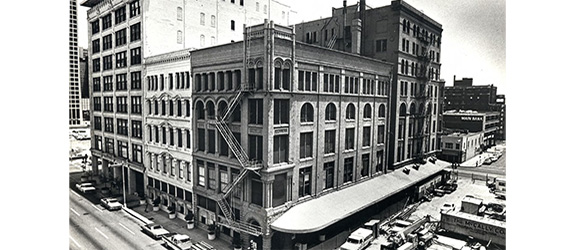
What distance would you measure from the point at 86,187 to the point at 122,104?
3.21 metres

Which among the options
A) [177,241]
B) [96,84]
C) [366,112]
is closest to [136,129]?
[96,84]

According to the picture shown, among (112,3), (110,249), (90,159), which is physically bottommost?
(110,249)

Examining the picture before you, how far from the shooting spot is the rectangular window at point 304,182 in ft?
34.8

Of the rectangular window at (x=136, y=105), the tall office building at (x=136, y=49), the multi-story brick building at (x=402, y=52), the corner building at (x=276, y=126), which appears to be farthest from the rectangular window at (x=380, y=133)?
the rectangular window at (x=136, y=105)

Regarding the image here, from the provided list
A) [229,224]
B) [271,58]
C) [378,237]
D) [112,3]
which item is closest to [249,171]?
[229,224]

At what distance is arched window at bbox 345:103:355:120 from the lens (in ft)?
36.7

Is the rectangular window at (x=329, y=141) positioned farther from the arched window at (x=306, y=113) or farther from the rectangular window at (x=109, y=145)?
the rectangular window at (x=109, y=145)

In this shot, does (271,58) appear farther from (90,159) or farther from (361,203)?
(90,159)

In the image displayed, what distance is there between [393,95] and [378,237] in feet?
14.4

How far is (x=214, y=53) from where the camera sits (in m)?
10.5

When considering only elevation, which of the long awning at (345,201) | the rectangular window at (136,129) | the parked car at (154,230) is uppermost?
the rectangular window at (136,129)

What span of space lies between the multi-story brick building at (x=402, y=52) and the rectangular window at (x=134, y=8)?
5.31 metres

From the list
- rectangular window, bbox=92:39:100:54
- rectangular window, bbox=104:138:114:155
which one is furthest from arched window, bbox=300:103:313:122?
rectangular window, bbox=92:39:100:54

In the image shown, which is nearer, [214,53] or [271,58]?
[271,58]
